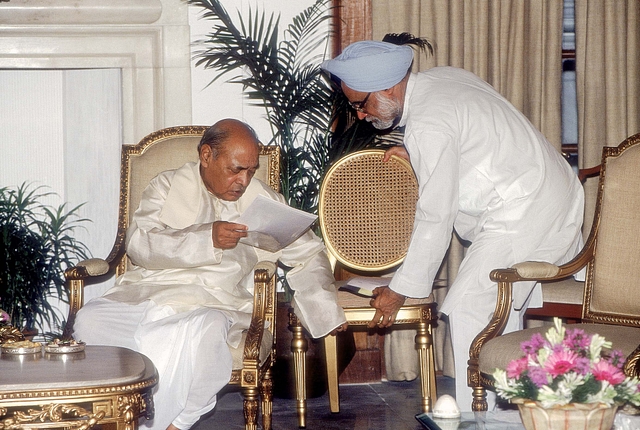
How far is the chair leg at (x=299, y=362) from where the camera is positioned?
4.02m

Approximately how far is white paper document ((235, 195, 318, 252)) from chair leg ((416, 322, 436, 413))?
82cm

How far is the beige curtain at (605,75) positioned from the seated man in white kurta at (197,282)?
209 cm

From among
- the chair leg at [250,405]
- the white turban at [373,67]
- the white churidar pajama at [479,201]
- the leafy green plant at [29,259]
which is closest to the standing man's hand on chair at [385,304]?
the white churidar pajama at [479,201]

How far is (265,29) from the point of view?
5113 millimetres

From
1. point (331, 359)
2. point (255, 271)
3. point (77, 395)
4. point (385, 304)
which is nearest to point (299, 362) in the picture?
point (331, 359)

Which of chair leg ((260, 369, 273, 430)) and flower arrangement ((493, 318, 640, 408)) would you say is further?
chair leg ((260, 369, 273, 430))

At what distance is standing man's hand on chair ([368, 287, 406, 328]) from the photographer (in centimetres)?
354

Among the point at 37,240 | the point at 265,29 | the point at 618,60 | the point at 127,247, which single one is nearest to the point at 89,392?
the point at 127,247

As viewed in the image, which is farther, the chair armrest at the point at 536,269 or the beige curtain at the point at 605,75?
the beige curtain at the point at 605,75

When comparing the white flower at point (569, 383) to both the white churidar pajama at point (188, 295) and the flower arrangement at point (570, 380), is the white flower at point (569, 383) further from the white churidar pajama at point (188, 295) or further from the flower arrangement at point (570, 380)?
the white churidar pajama at point (188, 295)

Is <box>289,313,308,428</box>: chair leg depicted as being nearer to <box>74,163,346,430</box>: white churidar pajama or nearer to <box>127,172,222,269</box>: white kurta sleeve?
<box>74,163,346,430</box>: white churidar pajama

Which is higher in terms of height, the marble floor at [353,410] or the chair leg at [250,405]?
the chair leg at [250,405]

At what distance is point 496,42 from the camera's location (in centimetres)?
500

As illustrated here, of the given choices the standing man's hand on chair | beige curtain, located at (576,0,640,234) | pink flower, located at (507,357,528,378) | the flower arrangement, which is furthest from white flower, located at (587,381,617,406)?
beige curtain, located at (576,0,640,234)
